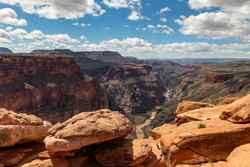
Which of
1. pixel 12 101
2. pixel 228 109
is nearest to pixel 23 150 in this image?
pixel 228 109

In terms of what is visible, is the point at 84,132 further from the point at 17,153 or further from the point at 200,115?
the point at 200,115

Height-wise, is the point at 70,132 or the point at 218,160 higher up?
the point at 70,132

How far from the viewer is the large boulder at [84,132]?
637 inches

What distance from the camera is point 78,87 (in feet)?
456

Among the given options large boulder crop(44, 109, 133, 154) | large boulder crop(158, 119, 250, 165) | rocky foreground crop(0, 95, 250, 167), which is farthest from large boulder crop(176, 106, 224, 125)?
large boulder crop(44, 109, 133, 154)

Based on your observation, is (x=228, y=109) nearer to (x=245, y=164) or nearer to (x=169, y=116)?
(x=245, y=164)

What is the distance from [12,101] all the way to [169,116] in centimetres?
6473

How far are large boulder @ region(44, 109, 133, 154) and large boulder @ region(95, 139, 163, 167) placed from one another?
67 centimetres

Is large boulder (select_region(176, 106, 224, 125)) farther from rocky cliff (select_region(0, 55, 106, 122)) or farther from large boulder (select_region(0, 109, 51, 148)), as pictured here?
rocky cliff (select_region(0, 55, 106, 122))

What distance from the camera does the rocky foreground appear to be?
15.7m

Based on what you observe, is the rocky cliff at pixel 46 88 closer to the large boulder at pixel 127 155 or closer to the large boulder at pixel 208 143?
the large boulder at pixel 127 155

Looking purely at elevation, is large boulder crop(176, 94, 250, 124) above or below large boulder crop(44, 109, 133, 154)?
above

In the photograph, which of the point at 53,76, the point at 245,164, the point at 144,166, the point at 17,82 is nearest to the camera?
the point at 245,164

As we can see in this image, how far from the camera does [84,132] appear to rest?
16391mm
